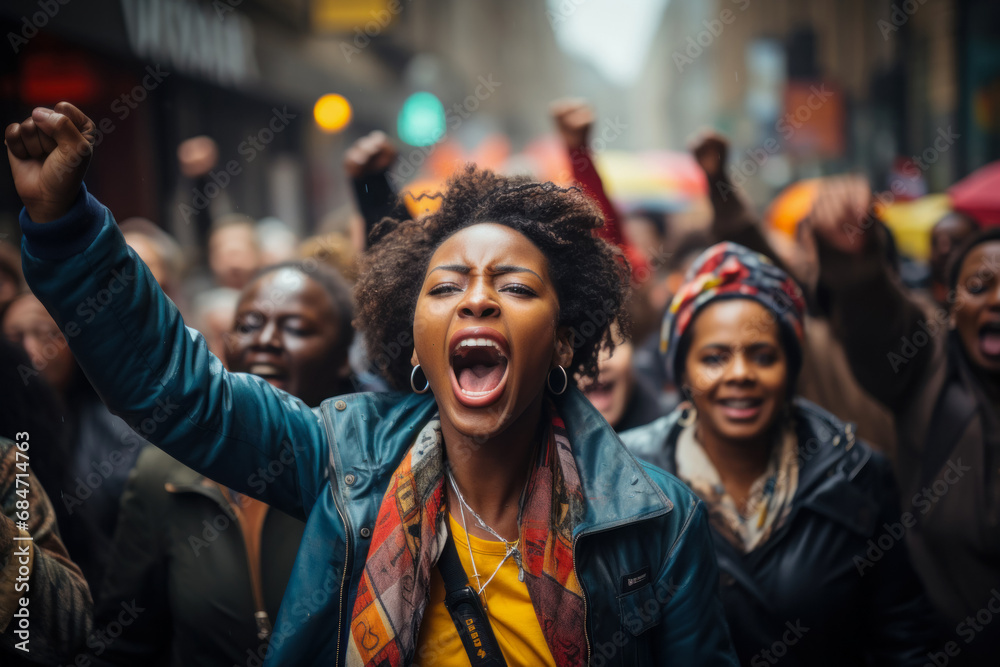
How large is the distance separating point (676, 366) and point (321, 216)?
45.4 ft

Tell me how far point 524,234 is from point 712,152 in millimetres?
1558

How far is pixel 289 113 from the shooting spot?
1394cm

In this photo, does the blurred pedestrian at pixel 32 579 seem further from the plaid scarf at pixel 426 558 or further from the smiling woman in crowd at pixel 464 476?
the plaid scarf at pixel 426 558

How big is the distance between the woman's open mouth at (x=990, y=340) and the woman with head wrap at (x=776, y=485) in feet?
2.51

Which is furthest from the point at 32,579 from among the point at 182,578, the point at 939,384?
the point at 939,384

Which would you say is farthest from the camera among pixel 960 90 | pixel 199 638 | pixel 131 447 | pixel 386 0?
pixel 386 0

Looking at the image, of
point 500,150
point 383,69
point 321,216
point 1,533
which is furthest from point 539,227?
point 383,69

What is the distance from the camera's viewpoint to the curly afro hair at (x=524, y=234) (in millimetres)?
2186

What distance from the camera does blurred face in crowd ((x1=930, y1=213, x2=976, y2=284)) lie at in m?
5.05

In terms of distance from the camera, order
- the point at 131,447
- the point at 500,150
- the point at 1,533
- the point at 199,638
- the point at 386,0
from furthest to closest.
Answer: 1. the point at 500,150
2. the point at 386,0
3. the point at 131,447
4. the point at 199,638
5. the point at 1,533

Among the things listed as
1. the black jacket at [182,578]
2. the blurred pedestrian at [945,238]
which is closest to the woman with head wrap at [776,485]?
the black jacket at [182,578]

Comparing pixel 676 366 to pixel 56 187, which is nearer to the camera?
pixel 56 187

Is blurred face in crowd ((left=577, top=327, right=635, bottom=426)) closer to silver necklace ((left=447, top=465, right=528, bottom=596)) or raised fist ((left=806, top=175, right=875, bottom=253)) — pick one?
raised fist ((left=806, top=175, right=875, bottom=253))

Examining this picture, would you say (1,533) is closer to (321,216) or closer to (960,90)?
(960,90)
